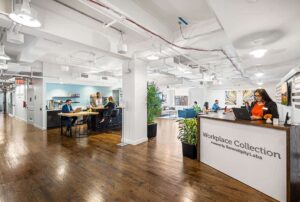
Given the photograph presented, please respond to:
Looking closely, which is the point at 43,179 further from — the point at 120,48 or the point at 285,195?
the point at 285,195

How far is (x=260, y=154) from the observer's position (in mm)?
2475

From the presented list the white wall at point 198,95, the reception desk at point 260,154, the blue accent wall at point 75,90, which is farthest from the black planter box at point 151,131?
the white wall at point 198,95

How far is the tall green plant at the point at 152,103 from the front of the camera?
5.63 m

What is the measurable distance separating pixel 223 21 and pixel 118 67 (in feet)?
20.3

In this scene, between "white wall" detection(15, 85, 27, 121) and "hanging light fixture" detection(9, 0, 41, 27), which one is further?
"white wall" detection(15, 85, 27, 121)

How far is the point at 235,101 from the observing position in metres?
13.2

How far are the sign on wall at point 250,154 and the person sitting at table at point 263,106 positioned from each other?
2.03 ft

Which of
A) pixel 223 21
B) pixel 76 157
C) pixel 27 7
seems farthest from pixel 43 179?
pixel 223 21

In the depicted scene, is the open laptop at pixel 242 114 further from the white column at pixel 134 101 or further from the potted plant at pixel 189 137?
the white column at pixel 134 101

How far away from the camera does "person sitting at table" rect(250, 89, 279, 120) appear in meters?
3.07

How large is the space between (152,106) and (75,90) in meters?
5.94

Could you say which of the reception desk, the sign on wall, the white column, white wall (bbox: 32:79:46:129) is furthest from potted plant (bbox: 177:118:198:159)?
white wall (bbox: 32:79:46:129)

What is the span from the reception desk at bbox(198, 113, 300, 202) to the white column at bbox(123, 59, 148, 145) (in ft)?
8.08

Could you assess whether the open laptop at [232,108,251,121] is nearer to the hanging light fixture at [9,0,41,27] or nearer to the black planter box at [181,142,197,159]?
the black planter box at [181,142,197,159]
